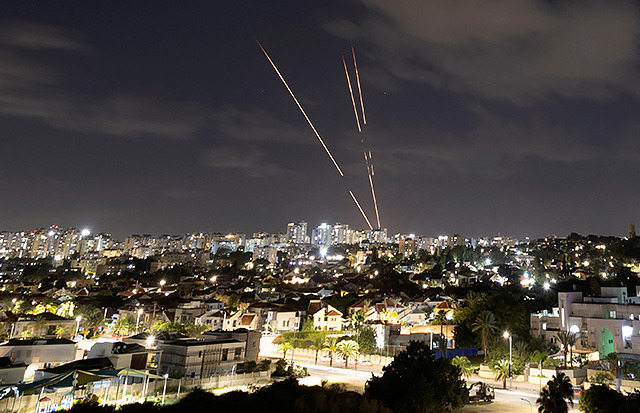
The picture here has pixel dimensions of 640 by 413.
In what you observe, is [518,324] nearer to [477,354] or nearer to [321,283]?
[477,354]

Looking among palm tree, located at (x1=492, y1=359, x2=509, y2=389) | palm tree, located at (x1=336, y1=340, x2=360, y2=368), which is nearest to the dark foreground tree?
palm tree, located at (x1=492, y1=359, x2=509, y2=389)

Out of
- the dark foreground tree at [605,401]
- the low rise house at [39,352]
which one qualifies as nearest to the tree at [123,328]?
the low rise house at [39,352]

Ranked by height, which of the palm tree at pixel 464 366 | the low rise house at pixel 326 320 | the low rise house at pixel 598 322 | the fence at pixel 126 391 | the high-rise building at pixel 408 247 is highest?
the high-rise building at pixel 408 247

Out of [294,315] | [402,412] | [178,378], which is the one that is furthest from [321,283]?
[402,412]

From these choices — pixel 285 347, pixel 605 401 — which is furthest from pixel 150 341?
pixel 605 401

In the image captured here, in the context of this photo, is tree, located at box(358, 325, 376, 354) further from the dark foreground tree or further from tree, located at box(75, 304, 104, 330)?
tree, located at box(75, 304, 104, 330)

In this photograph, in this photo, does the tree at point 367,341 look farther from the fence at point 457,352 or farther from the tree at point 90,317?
the tree at point 90,317

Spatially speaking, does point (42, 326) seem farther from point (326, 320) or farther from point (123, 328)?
point (326, 320)
